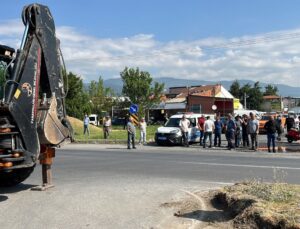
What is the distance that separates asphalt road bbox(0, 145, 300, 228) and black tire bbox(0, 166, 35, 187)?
0.18 metres

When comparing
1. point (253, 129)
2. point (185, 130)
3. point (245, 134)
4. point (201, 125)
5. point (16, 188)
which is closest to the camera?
point (16, 188)

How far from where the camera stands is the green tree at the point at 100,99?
84.9 metres

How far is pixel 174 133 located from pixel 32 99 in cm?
1827

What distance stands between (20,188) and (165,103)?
75360 mm

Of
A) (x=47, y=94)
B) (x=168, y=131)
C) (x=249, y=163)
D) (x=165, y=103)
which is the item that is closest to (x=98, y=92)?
(x=165, y=103)

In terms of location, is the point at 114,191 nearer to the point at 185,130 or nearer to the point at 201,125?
the point at 185,130

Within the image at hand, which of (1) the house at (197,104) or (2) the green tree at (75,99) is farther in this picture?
(2) the green tree at (75,99)

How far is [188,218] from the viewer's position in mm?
7320

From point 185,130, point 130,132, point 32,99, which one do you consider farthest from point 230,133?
point 32,99

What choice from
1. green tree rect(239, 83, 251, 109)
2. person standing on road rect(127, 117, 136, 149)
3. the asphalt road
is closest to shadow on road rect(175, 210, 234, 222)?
the asphalt road

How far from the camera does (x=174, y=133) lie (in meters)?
27.1

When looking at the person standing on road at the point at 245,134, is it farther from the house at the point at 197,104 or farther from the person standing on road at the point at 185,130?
the house at the point at 197,104

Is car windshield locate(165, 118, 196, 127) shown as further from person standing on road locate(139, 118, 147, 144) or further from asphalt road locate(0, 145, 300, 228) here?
asphalt road locate(0, 145, 300, 228)

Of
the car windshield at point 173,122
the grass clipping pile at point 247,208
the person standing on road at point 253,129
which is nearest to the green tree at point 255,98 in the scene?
the car windshield at point 173,122
